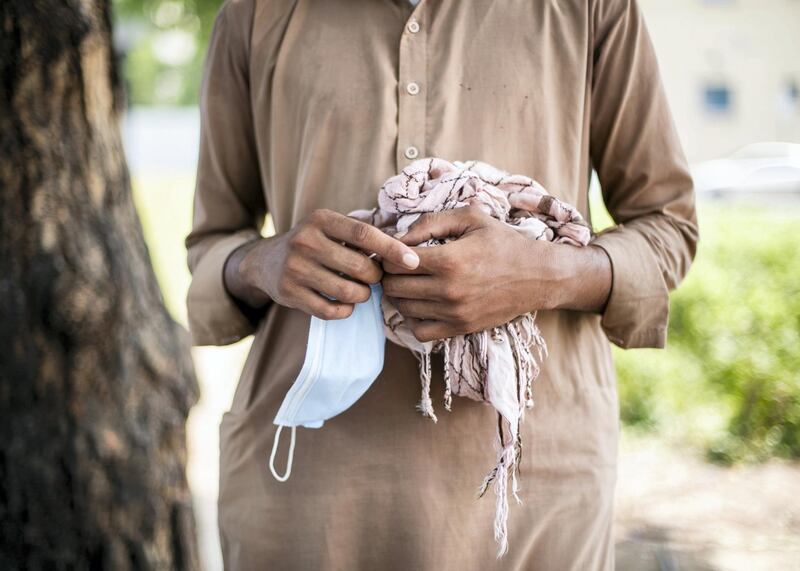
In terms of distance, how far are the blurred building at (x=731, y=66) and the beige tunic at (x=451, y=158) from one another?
24.9m

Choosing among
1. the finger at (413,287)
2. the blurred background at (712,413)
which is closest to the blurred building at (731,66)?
the blurred background at (712,413)


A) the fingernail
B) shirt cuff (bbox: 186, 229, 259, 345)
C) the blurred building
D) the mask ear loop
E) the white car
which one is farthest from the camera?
the blurred building

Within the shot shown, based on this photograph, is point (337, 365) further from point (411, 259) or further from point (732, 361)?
point (732, 361)

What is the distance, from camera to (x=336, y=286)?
1456mm

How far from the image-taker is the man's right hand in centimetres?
139

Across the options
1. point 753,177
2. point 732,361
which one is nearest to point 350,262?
point 732,361

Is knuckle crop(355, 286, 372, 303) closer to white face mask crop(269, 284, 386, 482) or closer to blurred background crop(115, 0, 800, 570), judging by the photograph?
white face mask crop(269, 284, 386, 482)

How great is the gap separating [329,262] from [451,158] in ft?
1.25

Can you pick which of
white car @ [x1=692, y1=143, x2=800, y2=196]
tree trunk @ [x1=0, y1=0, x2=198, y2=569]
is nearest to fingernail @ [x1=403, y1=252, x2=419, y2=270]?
tree trunk @ [x1=0, y1=0, x2=198, y2=569]

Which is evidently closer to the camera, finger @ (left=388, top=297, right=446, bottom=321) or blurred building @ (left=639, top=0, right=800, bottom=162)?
finger @ (left=388, top=297, right=446, bottom=321)

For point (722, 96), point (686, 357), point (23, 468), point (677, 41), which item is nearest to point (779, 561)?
point (686, 357)

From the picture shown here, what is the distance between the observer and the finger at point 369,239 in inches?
53.7

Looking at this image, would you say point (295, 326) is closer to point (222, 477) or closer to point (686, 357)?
point (222, 477)

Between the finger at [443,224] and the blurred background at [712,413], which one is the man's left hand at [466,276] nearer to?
the finger at [443,224]
